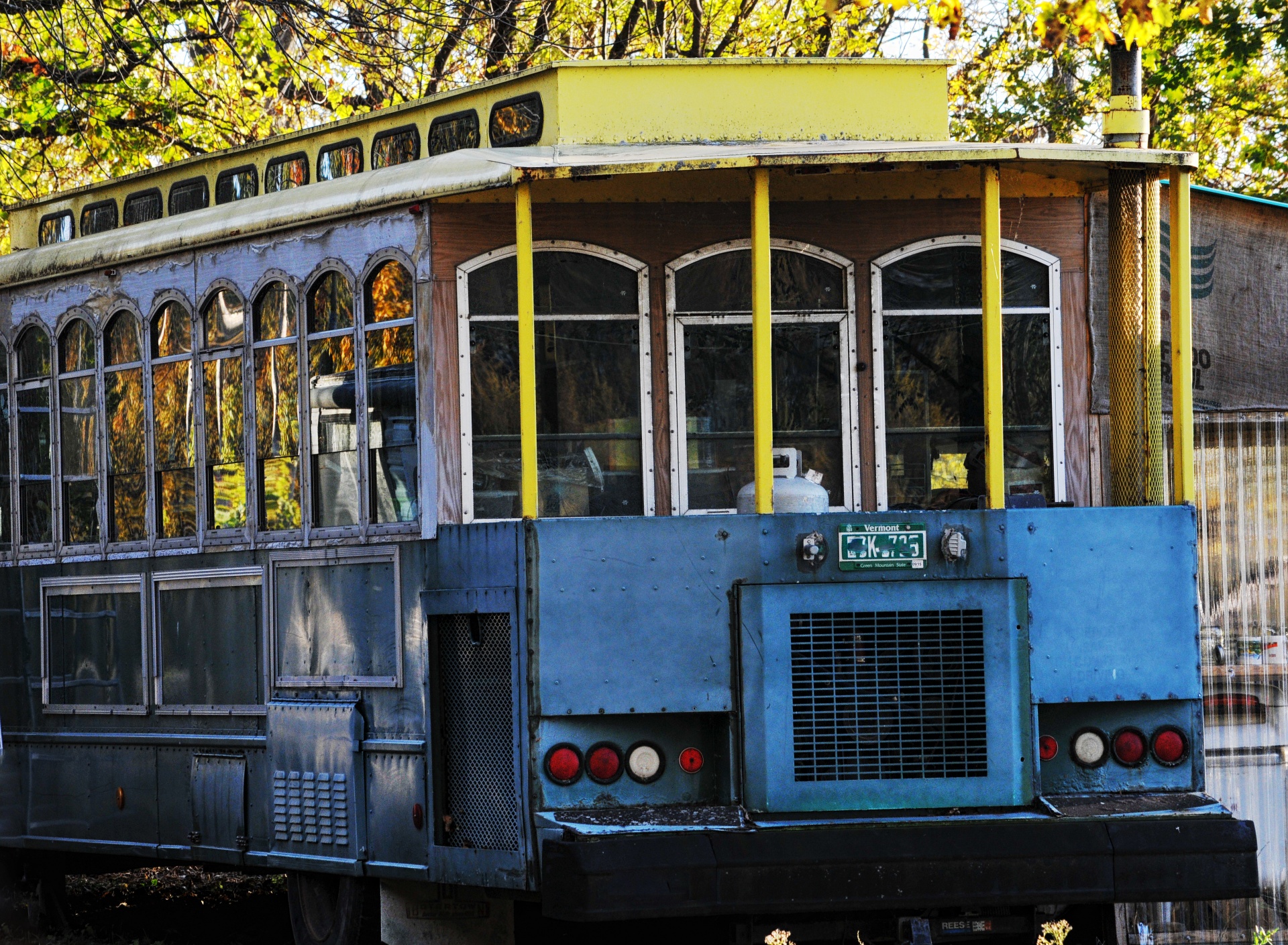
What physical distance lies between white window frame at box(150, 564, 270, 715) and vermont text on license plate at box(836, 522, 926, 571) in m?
2.75

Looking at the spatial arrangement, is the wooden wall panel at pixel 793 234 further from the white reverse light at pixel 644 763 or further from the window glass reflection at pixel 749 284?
the white reverse light at pixel 644 763

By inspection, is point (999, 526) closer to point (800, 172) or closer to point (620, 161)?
point (800, 172)

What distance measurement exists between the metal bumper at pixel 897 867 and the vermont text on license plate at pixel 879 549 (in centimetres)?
91

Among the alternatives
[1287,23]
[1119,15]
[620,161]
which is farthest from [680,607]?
[1287,23]

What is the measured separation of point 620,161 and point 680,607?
1.60 meters

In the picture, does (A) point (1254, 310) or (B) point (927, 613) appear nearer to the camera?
(B) point (927, 613)

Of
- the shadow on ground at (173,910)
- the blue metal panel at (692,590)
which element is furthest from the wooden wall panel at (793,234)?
the shadow on ground at (173,910)

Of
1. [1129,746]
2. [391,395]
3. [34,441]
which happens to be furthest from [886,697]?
[34,441]

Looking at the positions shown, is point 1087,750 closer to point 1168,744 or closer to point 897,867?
point 1168,744

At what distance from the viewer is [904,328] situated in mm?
7148

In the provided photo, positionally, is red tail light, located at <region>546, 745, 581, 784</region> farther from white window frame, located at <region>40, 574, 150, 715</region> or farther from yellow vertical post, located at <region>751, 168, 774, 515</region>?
white window frame, located at <region>40, 574, 150, 715</region>

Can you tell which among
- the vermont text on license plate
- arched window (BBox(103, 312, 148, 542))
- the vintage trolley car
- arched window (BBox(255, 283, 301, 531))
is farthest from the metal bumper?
arched window (BBox(103, 312, 148, 542))

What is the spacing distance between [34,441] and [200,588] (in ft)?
5.93

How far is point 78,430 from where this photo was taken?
877 centimetres
